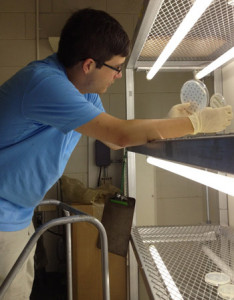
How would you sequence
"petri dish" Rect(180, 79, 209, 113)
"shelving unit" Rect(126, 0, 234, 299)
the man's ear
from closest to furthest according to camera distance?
"shelving unit" Rect(126, 0, 234, 299) < the man's ear < "petri dish" Rect(180, 79, 209, 113)

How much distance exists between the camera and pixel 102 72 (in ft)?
3.88

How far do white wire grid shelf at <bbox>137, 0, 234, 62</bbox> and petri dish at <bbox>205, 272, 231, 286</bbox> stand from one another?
99 centimetres

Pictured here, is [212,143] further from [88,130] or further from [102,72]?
[102,72]

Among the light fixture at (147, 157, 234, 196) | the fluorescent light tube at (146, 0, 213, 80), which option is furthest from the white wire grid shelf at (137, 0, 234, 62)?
the light fixture at (147, 157, 234, 196)

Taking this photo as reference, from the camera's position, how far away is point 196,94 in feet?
4.22

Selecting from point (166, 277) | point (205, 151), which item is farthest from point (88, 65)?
point (166, 277)

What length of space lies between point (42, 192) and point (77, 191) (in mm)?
1455

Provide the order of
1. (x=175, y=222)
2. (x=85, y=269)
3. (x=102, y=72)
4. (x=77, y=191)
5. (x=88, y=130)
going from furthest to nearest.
A: 1. (x=175, y=222)
2. (x=77, y=191)
3. (x=85, y=269)
4. (x=102, y=72)
5. (x=88, y=130)

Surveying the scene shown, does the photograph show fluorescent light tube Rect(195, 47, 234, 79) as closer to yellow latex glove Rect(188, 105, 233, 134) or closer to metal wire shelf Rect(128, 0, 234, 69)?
metal wire shelf Rect(128, 0, 234, 69)

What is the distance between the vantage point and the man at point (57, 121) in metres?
0.88

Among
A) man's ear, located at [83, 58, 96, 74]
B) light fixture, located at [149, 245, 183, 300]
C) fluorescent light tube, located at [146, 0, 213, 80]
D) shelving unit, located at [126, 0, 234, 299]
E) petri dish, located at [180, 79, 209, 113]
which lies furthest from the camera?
petri dish, located at [180, 79, 209, 113]

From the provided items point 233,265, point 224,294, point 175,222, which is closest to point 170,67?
point 233,265

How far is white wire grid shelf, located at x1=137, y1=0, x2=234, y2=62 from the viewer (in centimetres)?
109

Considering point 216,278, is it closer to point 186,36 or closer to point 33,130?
point 33,130
